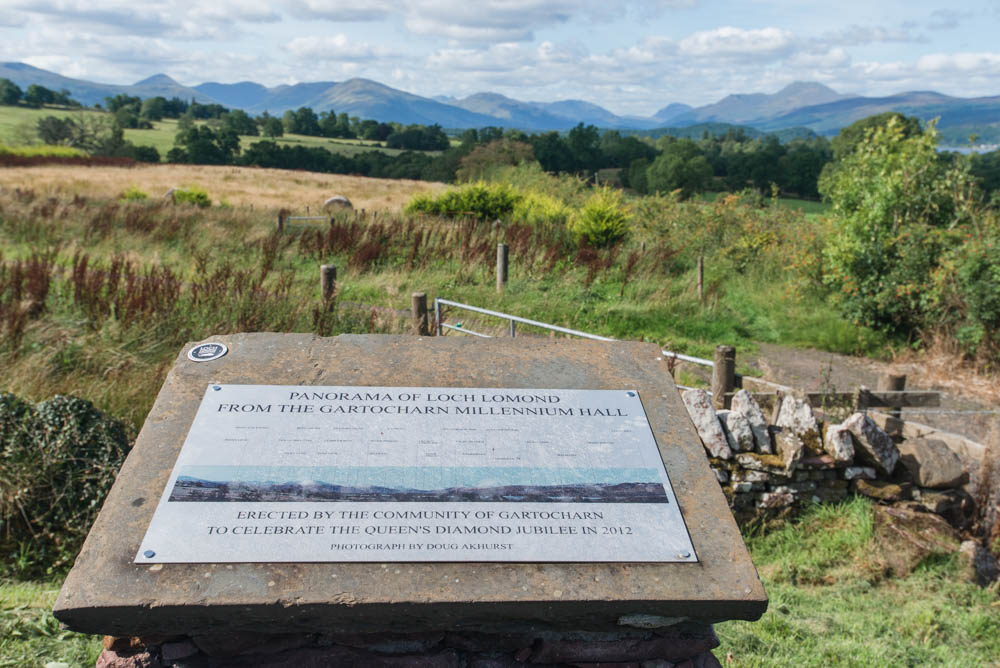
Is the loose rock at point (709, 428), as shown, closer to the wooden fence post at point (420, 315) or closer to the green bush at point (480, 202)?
the wooden fence post at point (420, 315)

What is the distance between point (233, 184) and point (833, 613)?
132 ft

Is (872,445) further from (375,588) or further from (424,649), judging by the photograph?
(375,588)

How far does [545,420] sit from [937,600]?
2899 mm

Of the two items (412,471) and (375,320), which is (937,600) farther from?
(375,320)

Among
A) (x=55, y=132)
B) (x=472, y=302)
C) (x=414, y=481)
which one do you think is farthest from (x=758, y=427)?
(x=55, y=132)

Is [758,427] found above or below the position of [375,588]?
below

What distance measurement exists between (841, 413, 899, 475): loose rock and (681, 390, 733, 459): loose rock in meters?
0.90

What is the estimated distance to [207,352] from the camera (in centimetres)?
305

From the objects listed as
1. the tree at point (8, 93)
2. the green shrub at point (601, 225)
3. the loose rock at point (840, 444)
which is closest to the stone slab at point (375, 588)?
the loose rock at point (840, 444)

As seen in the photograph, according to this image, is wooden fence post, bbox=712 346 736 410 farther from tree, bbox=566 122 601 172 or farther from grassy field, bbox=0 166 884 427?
tree, bbox=566 122 601 172

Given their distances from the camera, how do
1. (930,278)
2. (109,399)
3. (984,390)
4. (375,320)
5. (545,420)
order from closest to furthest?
(545,420) < (109,399) < (375,320) < (984,390) < (930,278)

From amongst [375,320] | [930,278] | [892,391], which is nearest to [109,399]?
[375,320]

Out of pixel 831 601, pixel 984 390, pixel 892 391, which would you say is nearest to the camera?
pixel 831 601

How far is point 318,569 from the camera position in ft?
7.09
